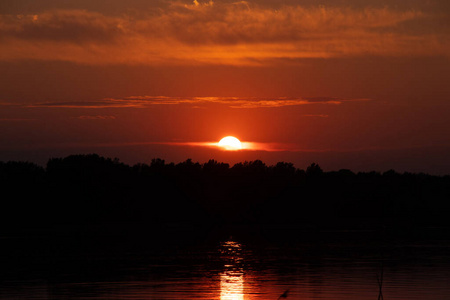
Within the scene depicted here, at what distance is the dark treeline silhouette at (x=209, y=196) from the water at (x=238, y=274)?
67.2 m

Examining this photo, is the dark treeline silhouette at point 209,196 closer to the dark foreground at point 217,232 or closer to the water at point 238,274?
the dark foreground at point 217,232

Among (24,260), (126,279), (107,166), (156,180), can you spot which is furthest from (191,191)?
(126,279)

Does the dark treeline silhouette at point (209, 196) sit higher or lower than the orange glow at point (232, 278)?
higher

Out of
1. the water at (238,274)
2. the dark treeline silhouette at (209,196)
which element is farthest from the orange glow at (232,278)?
the dark treeline silhouette at (209,196)

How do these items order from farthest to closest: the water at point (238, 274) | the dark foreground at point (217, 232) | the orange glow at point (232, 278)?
the dark foreground at point (217, 232)
the water at point (238, 274)
the orange glow at point (232, 278)

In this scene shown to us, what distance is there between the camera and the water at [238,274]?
40.3 m

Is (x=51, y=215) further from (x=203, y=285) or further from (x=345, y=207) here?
(x=203, y=285)

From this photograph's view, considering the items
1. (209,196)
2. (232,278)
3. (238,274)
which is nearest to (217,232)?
(209,196)

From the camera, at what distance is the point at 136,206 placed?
513ft

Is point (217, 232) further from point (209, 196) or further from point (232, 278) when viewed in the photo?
point (232, 278)

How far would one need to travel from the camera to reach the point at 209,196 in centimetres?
17312

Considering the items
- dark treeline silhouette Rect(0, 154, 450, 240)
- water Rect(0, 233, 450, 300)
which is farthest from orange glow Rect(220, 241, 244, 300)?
dark treeline silhouette Rect(0, 154, 450, 240)

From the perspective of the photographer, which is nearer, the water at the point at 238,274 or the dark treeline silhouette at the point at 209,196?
the water at the point at 238,274

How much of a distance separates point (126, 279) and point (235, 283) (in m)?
6.96
